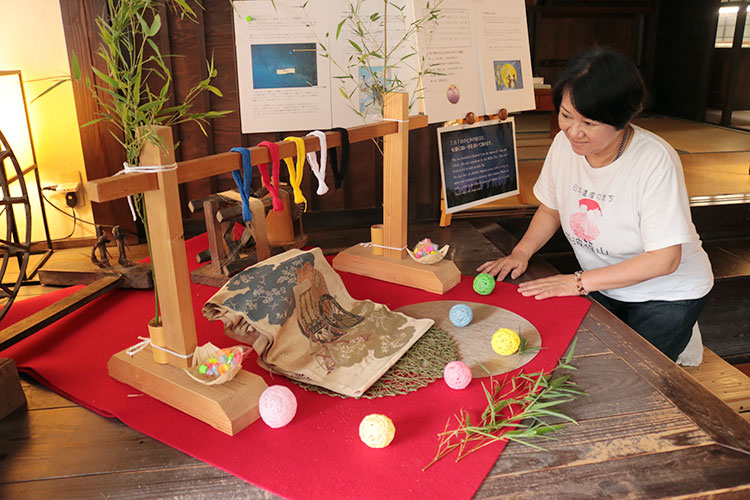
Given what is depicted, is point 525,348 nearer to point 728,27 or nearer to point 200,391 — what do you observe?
point 200,391

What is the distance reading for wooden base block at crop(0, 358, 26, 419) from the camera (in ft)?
3.87

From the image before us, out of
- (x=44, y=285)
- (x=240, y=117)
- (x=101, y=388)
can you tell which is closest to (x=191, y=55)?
(x=240, y=117)

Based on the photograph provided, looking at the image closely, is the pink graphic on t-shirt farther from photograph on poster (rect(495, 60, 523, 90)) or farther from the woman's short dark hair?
photograph on poster (rect(495, 60, 523, 90))

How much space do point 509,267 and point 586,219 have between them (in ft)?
0.89

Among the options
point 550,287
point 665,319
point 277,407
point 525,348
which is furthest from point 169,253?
point 665,319

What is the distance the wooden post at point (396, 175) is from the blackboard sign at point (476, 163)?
0.70 metres

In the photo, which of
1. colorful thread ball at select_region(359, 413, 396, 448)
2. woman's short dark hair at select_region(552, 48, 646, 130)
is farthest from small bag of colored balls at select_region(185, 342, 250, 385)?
woman's short dark hair at select_region(552, 48, 646, 130)

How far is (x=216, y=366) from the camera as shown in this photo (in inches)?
46.0

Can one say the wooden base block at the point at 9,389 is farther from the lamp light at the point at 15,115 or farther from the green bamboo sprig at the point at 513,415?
the lamp light at the point at 15,115

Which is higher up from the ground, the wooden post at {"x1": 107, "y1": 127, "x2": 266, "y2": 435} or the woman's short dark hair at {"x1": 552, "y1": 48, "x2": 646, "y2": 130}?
the woman's short dark hair at {"x1": 552, "y1": 48, "x2": 646, "y2": 130}

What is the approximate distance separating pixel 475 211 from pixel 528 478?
2159mm

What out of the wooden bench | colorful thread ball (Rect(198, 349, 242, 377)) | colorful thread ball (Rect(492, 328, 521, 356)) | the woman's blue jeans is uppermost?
colorful thread ball (Rect(198, 349, 242, 377))

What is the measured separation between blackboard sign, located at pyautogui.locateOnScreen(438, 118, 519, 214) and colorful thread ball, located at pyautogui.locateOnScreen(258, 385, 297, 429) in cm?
154

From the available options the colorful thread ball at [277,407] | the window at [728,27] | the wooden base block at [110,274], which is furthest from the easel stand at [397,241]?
the window at [728,27]
